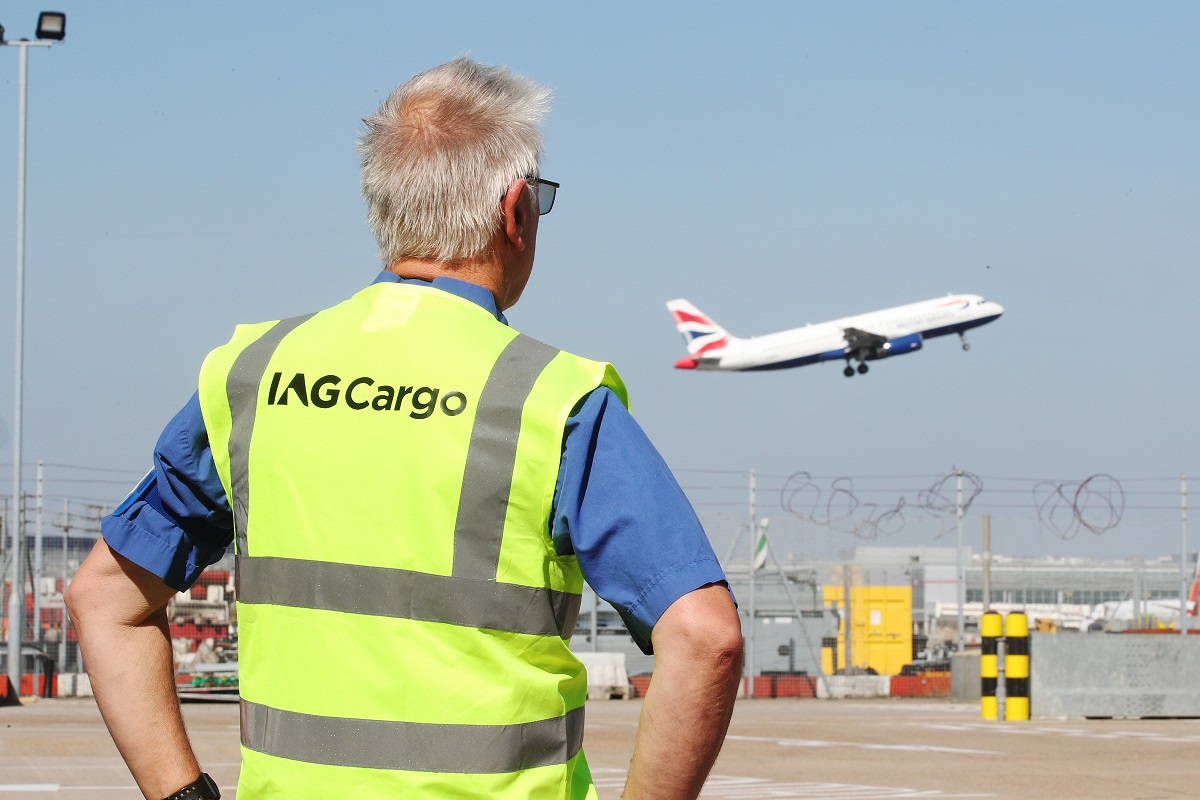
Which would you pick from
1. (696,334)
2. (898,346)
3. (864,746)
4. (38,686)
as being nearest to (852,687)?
(38,686)

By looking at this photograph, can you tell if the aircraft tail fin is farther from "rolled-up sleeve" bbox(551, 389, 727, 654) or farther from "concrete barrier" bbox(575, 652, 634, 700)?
"rolled-up sleeve" bbox(551, 389, 727, 654)

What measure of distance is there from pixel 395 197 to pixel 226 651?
25.2m

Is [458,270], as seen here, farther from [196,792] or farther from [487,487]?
[196,792]

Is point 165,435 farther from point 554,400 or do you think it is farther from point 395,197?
point 554,400

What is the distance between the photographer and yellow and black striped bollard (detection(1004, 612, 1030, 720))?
648 inches

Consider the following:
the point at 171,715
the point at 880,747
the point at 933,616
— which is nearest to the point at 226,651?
the point at 933,616

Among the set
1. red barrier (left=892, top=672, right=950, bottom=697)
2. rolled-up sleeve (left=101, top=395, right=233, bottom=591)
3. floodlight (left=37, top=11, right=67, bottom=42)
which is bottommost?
red barrier (left=892, top=672, right=950, bottom=697)

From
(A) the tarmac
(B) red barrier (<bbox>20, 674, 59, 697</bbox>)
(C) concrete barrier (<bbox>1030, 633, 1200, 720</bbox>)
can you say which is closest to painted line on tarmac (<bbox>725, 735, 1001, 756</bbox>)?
(A) the tarmac

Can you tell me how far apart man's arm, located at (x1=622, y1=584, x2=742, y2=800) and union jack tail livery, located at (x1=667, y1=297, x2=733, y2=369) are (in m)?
70.4

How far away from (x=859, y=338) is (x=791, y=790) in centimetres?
5950

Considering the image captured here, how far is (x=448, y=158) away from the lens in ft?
Answer: 7.54

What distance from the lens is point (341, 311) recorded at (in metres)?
2.23

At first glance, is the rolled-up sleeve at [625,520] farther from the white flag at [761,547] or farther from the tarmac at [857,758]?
the white flag at [761,547]

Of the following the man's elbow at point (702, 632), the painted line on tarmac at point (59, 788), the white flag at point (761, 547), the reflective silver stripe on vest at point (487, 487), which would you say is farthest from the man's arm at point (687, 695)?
the white flag at point (761, 547)
